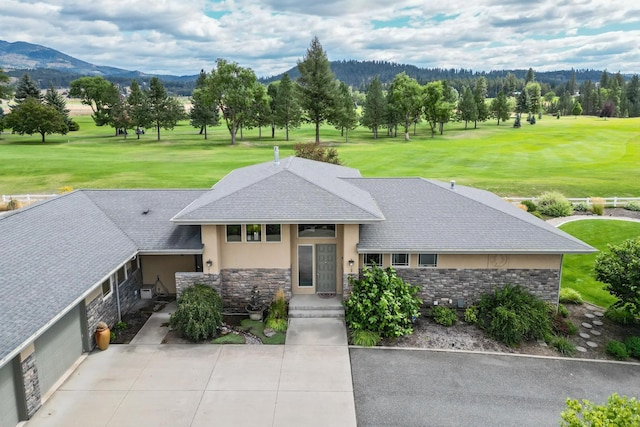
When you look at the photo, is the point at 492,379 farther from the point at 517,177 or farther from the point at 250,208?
the point at 517,177

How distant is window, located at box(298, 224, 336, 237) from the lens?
15.9m

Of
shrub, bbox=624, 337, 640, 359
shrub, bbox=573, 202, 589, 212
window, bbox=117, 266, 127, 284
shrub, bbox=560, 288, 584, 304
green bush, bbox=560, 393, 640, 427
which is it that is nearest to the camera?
green bush, bbox=560, 393, 640, 427

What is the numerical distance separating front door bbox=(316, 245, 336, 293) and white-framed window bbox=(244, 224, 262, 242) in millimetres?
2091

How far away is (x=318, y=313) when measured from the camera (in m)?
15.3

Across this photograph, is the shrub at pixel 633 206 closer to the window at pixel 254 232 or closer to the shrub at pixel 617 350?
the shrub at pixel 617 350

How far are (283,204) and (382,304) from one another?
4.62 meters

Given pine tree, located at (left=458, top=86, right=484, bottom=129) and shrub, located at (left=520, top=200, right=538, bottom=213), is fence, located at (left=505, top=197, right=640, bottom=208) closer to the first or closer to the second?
shrub, located at (left=520, top=200, right=538, bottom=213)

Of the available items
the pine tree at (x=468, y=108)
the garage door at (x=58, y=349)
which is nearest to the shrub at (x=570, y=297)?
the garage door at (x=58, y=349)

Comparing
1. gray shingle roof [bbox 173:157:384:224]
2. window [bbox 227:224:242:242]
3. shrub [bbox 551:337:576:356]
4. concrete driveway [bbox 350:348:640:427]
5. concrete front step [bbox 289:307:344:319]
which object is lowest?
concrete driveway [bbox 350:348:640:427]

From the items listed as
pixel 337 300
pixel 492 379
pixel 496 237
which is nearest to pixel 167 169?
pixel 337 300

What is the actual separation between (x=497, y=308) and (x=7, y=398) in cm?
1302

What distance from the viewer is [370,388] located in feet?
38.2

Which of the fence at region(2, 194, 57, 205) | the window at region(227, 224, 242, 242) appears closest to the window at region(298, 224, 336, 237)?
the window at region(227, 224, 242, 242)

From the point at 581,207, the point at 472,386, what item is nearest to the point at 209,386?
the point at 472,386
